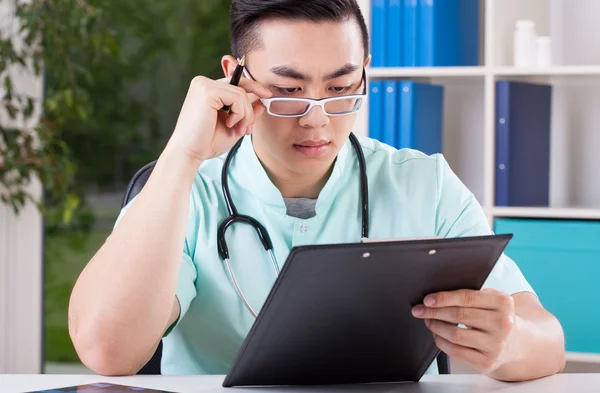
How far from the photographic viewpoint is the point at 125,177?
11.1 ft

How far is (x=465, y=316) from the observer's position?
45.3 inches

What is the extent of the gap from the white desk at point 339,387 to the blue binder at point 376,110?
1.35 m

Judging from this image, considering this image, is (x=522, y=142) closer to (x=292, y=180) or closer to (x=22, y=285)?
(x=292, y=180)

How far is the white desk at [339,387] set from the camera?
1174mm

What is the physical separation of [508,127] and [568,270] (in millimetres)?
430

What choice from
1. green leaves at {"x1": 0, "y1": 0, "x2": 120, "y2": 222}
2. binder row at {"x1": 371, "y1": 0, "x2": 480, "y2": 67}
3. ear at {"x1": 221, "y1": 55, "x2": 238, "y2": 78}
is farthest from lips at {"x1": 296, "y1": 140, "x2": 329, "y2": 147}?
green leaves at {"x1": 0, "y1": 0, "x2": 120, "y2": 222}

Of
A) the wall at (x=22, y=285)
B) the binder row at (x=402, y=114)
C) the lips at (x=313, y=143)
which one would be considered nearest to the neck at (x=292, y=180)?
the lips at (x=313, y=143)

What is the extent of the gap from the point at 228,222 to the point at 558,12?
62.7 inches

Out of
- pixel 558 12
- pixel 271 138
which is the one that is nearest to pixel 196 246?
pixel 271 138

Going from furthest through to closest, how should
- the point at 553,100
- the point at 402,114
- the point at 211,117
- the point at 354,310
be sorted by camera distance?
1. the point at 553,100
2. the point at 402,114
3. the point at 211,117
4. the point at 354,310

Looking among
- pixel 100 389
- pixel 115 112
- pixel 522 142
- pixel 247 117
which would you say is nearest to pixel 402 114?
pixel 522 142

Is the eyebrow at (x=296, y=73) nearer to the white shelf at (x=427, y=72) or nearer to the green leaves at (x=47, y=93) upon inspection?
the white shelf at (x=427, y=72)

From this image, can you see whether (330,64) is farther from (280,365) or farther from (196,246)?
(280,365)

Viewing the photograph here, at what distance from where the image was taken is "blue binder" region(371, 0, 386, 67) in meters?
2.55
